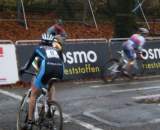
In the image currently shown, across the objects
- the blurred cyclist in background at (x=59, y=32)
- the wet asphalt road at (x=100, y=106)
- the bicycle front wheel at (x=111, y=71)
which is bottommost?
the wet asphalt road at (x=100, y=106)

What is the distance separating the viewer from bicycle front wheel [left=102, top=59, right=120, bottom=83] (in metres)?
17.2

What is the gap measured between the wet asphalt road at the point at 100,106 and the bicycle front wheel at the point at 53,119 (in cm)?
133

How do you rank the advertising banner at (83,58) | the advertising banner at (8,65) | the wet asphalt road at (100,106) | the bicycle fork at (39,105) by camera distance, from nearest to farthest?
the bicycle fork at (39,105)
the wet asphalt road at (100,106)
the advertising banner at (8,65)
the advertising banner at (83,58)

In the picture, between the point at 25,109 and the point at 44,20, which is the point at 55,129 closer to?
Result: the point at 25,109

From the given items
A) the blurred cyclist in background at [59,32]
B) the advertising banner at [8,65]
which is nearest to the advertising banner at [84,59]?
the blurred cyclist in background at [59,32]

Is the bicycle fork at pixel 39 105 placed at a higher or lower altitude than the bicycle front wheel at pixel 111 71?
higher

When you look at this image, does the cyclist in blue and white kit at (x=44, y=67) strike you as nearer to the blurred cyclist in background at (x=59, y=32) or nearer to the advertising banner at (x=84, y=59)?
the blurred cyclist in background at (x=59, y=32)

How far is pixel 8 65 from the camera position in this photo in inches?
636

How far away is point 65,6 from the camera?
89.1ft

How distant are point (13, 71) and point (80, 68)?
101 inches

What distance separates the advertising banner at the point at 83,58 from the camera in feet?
57.2

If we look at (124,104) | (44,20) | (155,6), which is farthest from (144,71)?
(155,6)

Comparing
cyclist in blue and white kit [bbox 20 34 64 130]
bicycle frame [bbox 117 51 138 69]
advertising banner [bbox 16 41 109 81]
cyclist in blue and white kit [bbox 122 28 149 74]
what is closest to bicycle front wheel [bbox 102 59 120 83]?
bicycle frame [bbox 117 51 138 69]

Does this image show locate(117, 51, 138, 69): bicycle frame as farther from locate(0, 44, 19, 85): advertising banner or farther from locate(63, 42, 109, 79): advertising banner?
locate(0, 44, 19, 85): advertising banner
